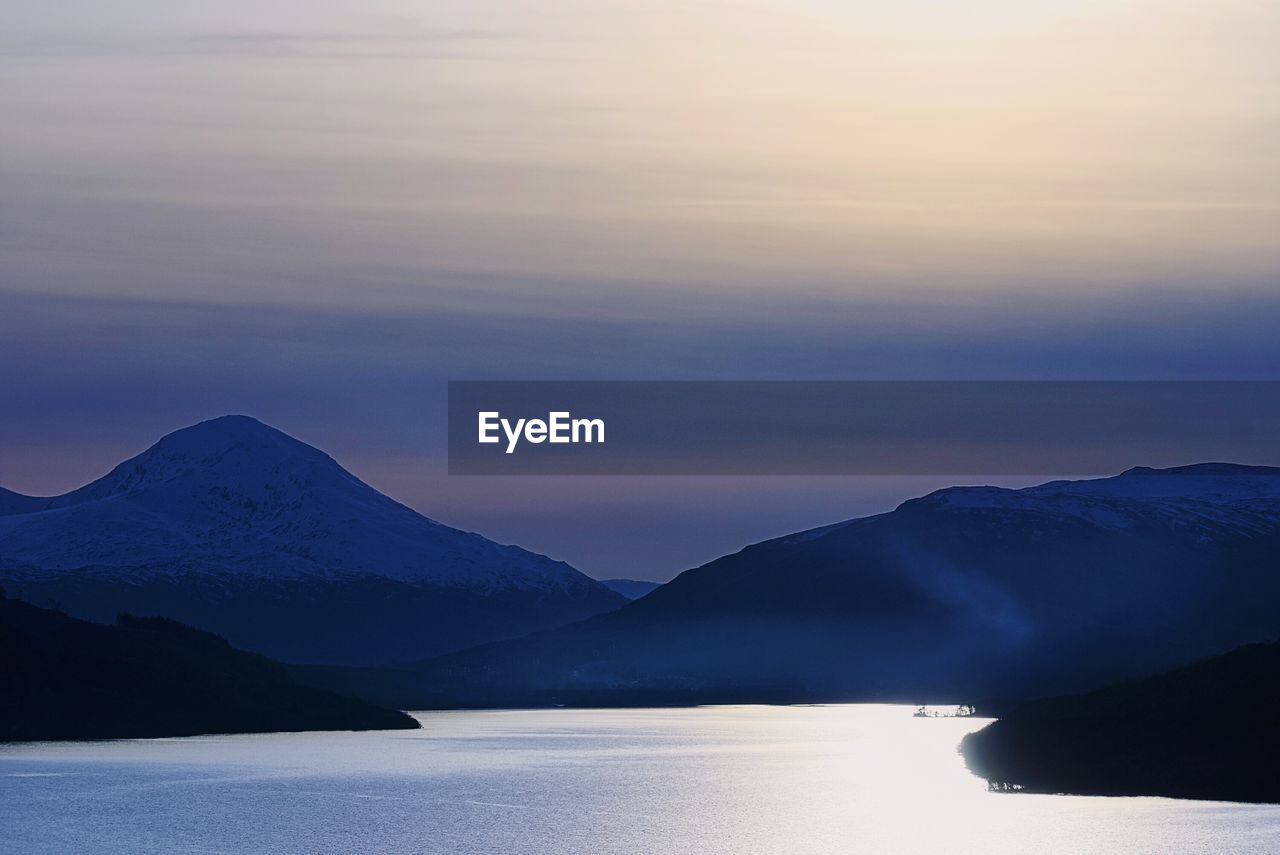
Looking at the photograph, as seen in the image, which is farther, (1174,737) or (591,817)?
(591,817)

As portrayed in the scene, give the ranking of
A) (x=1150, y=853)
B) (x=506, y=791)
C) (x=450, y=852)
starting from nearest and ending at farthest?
(x=1150, y=853) → (x=450, y=852) → (x=506, y=791)

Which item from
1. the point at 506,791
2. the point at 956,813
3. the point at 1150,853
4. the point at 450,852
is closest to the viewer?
the point at 1150,853

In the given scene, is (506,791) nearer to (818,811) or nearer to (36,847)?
(818,811)

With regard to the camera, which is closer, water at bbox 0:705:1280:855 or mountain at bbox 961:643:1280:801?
water at bbox 0:705:1280:855

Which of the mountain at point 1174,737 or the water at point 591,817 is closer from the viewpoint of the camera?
the water at point 591,817

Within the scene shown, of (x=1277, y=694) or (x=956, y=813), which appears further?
(x=956, y=813)

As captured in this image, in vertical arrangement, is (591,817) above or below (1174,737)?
below

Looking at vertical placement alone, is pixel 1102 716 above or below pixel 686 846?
above

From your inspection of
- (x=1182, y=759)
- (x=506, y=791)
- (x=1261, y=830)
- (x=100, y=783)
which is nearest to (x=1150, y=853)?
(x=1261, y=830)
